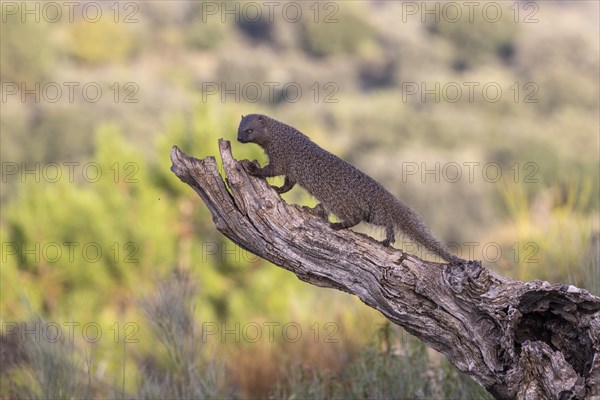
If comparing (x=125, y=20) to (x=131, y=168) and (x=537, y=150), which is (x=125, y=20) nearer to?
(x=537, y=150)

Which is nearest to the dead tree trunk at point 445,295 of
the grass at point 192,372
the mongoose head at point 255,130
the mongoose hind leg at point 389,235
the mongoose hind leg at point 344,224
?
the mongoose hind leg at point 344,224

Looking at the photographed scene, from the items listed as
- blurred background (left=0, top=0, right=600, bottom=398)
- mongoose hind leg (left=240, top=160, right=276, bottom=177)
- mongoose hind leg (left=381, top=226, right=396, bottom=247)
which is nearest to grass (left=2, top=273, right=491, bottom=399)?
blurred background (left=0, top=0, right=600, bottom=398)

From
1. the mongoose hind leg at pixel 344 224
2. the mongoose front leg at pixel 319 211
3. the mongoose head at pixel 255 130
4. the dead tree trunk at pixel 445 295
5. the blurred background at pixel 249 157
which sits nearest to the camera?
the dead tree trunk at pixel 445 295

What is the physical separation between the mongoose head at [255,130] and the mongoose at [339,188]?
5.1 inches

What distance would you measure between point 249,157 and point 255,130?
604 cm

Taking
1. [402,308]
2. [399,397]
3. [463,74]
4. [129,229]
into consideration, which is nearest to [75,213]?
[129,229]

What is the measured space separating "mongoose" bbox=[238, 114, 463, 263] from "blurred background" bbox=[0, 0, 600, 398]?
940 mm

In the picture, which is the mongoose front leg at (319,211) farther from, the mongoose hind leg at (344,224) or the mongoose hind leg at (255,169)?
the mongoose hind leg at (255,169)

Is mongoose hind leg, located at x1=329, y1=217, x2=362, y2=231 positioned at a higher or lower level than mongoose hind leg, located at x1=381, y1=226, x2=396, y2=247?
higher

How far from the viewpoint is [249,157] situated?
10805mm

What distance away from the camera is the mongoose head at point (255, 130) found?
4.76m

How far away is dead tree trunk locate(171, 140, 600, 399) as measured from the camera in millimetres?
3508

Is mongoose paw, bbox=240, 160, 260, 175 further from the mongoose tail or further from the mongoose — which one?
the mongoose tail

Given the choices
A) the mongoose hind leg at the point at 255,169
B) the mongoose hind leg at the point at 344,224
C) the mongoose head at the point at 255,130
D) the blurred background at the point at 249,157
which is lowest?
the blurred background at the point at 249,157
